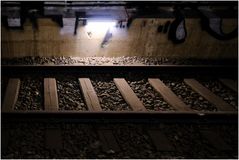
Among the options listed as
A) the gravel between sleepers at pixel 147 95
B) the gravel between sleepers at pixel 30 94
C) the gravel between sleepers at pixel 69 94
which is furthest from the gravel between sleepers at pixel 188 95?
the gravel between sleepers at pixel 30 94

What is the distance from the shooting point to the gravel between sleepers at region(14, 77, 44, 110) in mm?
4762

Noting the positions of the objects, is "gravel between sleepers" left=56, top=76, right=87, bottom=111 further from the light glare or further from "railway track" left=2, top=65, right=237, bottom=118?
the light glare

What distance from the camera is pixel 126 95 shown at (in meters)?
5.29

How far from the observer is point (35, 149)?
12.0 feet

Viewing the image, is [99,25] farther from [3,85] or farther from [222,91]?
[222,91]

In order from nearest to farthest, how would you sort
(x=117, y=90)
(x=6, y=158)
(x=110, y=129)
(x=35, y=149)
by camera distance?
(x=6, y=158)
(x=35, y=149)
(x=110, y=129)
(x=117, y=90)

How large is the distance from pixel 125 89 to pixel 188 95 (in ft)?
3.46

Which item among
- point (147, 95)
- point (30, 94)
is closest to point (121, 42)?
point (147, 95)

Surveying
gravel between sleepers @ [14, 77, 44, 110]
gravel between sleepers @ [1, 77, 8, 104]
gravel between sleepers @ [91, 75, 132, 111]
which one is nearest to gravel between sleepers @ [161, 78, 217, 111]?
gravel between sleepers @ [91, 75, 132, 111]

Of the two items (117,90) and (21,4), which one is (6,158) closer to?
(117,90)

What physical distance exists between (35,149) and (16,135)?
15.8 inches

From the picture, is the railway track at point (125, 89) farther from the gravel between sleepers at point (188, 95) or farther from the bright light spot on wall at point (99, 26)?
the bright light spot on wall at point (99, 26)

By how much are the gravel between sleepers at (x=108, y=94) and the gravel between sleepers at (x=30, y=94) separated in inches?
35.4

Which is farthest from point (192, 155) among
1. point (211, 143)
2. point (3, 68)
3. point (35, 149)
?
point (3, 68)
